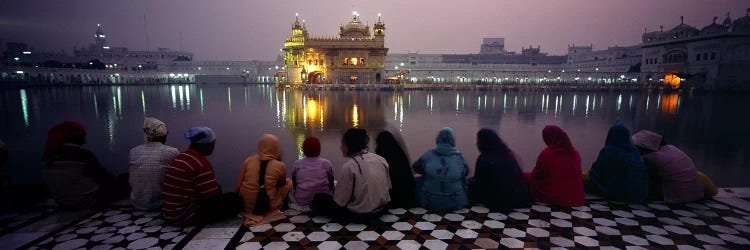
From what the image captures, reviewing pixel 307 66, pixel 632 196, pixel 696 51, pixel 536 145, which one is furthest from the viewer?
pixel 307 66

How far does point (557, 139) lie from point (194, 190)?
3642 mm

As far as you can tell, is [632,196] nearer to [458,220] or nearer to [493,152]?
[493,152]

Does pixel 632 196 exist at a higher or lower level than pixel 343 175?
lower

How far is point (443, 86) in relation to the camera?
128 ft

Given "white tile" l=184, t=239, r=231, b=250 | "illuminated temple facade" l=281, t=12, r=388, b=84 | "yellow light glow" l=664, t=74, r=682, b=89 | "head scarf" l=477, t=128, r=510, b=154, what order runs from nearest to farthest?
"white tile" l=184, t=239, r=231, b=250, "head scarf" l=477, t=128, r=510, b=154, "yellow light glow" l=664, t=74, r=682, b=89, "illuminated temple facade" l=281, t=12, r=388, b=84

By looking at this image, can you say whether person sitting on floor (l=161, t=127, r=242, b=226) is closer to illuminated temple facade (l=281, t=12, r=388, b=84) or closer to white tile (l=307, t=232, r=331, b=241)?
white tile (l=307, t=232, r=331, b=241)

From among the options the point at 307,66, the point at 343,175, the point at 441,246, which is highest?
the point at 307,66

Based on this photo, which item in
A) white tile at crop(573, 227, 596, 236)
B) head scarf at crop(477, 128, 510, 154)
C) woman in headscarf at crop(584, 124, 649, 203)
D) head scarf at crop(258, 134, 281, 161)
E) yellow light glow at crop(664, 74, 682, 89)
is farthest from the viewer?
yellow light glow at crop(664, 74, 682, 89)

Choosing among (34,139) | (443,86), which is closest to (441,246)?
(34,139)

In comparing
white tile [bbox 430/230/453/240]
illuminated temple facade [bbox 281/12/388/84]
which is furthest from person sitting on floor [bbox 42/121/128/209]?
illuminated temple facade [bbox 281/12/388/84]

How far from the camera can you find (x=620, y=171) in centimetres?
401

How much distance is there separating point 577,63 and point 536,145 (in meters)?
65.6

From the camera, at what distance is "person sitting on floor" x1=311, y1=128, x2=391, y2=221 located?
134 inches

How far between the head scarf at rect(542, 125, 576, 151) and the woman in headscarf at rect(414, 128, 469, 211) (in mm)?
910
